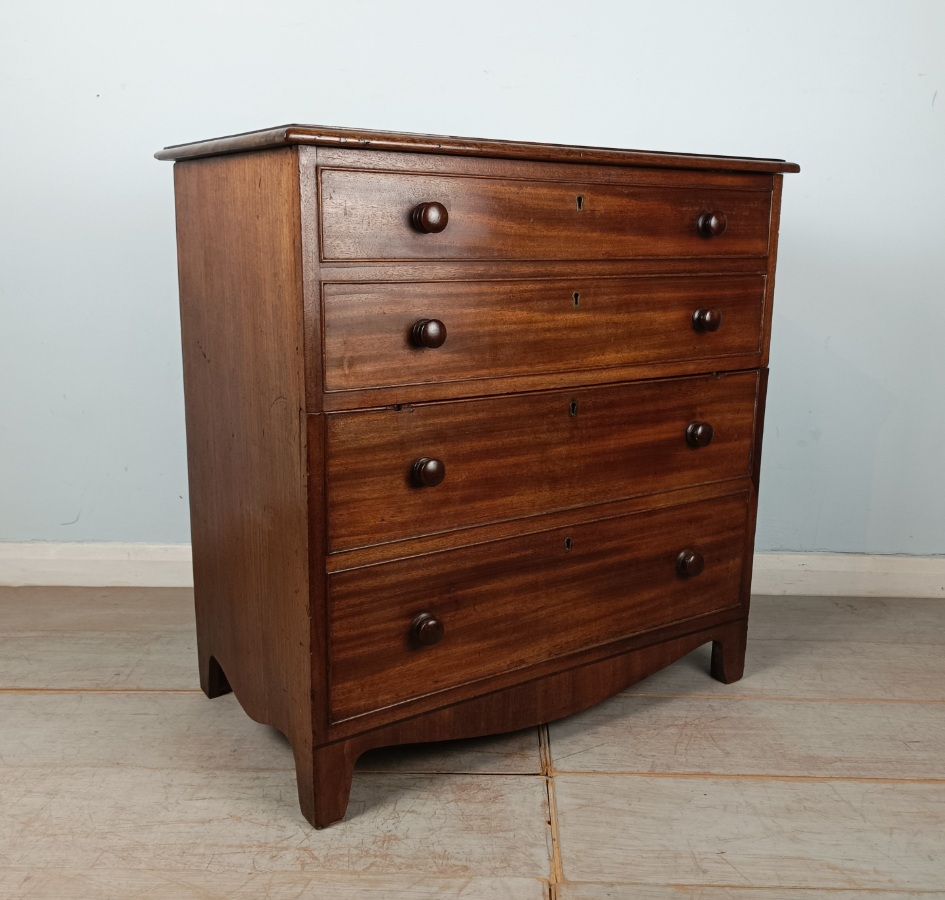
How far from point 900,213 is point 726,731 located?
1.52m

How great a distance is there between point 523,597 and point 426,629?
245mm

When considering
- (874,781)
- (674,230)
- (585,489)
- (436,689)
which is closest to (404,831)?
(436,689)

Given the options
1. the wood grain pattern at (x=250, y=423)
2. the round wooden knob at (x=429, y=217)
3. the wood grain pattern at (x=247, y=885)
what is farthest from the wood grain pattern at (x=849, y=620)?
the round wooden knob at (x=429, y=217)

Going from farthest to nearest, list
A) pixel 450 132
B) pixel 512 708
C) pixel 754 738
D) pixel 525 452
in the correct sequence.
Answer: pixel 450 132
pixel 754 738
pixel 512 708
pixel 525 452

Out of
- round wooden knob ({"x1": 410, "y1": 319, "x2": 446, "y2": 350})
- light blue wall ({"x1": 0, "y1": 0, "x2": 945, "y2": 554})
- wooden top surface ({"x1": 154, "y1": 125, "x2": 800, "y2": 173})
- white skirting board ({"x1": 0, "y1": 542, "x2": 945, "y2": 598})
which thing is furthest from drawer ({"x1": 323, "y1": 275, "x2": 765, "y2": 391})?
white skirting board ({"x1": 0, "y1": 542, "x2": 945, "y2": 598})

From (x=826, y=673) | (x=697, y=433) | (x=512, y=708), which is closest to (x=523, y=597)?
(x=512, y=708)

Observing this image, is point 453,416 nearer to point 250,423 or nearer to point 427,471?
point 427,471

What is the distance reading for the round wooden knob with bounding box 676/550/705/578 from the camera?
2234mm

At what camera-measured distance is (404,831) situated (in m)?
1.83

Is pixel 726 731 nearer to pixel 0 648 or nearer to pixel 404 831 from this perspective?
pixel 404 831

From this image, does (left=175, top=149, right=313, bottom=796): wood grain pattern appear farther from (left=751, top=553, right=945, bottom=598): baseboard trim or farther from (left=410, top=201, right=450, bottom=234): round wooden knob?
(left=751, top=553, right=945, bottom=598): baseboard trim

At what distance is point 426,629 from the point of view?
6.04 feet

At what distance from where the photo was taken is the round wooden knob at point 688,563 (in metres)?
2.23

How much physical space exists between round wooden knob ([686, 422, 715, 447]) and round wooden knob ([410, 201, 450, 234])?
2.52ft
